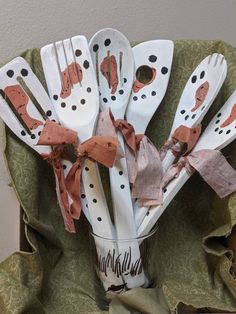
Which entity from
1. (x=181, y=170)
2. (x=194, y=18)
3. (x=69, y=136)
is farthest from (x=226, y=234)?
(x=194, y=18)

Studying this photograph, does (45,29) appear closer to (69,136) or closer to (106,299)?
(69,136)

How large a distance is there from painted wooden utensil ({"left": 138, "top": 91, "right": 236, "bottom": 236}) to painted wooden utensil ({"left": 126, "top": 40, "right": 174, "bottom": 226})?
0.08 m

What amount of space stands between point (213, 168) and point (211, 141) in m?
0.04

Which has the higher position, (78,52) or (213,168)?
(78,52)

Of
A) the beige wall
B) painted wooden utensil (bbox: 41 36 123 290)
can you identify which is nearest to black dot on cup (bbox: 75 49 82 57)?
painted wooden utensil (bbox: 41 36 123 290)

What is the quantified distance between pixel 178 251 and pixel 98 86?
271mm

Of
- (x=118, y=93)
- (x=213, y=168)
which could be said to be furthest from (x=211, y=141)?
(x=118, y=93)

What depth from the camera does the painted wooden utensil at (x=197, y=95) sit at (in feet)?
2.10

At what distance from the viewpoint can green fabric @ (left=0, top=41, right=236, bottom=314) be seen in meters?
0.62

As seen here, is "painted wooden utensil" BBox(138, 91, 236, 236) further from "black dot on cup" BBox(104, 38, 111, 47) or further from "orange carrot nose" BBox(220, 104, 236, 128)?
"black dot on cup" BBox(104, 38, 111, 47)

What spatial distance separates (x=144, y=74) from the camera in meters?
0.70

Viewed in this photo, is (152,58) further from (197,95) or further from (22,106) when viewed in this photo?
(22,106)

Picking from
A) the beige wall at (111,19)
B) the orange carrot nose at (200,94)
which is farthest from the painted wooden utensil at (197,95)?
the beige wall at (111,19)

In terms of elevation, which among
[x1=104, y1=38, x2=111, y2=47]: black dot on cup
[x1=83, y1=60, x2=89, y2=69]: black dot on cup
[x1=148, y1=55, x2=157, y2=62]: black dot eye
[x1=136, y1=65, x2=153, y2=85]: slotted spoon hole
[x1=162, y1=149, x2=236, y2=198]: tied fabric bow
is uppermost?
[x1=104, y1=38, x2=111, y2=47]: black dot on cup
